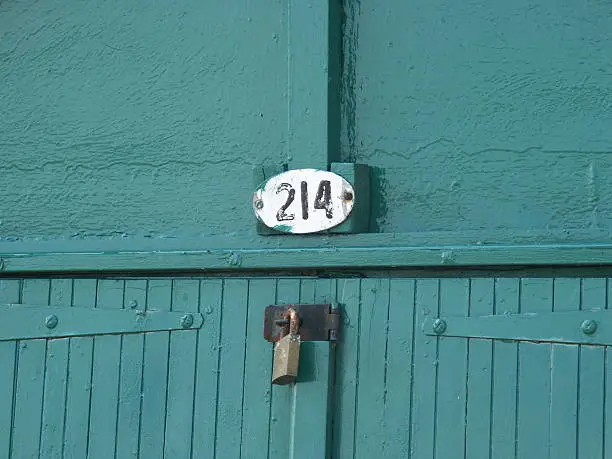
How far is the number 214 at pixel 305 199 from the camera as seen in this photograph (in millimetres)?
3033

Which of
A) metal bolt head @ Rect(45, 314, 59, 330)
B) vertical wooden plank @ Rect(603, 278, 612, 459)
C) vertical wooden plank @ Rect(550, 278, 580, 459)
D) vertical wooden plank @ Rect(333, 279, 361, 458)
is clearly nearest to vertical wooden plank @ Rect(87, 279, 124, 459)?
metal bolt head @ Rect(45, 314, 59, 330)

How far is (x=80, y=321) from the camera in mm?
3166

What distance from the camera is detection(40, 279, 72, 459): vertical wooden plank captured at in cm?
314

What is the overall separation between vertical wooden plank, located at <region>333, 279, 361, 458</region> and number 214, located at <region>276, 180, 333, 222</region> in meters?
0.20

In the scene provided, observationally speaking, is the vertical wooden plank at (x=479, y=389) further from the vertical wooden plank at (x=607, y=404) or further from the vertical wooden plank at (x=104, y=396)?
the vertical wooden plank at (x=104, y=396)

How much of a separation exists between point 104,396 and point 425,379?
85 centimetres

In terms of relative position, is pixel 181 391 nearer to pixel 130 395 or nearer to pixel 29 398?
pixel 130 395

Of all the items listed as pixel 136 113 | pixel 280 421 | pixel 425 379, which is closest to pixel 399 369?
pixel 425 379

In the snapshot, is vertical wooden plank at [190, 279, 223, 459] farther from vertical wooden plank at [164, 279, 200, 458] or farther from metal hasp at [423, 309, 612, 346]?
metal hasp at [423, 309, 612, 346]

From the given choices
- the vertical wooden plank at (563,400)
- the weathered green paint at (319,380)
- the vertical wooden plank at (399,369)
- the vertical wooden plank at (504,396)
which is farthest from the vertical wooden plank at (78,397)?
the vertical wooden plank at (563,400)

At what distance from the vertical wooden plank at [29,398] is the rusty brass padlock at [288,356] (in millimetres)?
670

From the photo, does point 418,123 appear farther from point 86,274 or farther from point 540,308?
point 86,274

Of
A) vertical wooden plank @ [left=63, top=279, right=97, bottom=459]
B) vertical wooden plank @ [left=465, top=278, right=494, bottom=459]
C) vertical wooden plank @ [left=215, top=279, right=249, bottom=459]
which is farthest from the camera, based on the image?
vertical wooden plank @ [left=63, top=279, right=97, bottom=459]

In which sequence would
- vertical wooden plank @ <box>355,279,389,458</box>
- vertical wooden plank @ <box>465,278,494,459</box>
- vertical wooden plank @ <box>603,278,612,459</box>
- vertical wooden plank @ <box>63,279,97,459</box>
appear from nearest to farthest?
vertical wooden plank @ <box>603,278,612,459</box> < vertical wooden plank @ <box>465,278,494,459</box> < vertical wooden plank @ <box>355,279,389,458</box> < vertical wooden plank @ <box>63,279,97,459</box>
